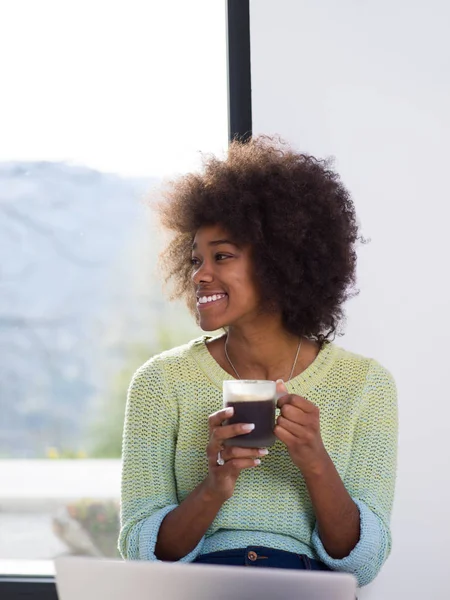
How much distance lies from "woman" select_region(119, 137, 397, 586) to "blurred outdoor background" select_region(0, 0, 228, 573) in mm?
658

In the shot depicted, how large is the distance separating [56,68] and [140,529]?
163cm

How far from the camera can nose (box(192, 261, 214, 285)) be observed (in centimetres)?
204

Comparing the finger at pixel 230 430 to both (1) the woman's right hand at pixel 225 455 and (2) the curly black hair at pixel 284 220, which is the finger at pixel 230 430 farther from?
(2) the curly black hair at pixel 284 220

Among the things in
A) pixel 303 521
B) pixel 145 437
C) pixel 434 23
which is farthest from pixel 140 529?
pixel 434 23

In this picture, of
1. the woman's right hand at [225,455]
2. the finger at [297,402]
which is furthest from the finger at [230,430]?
the finger at [297,402]

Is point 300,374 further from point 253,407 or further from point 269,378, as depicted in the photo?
point 253,407

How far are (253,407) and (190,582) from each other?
0.64 metres

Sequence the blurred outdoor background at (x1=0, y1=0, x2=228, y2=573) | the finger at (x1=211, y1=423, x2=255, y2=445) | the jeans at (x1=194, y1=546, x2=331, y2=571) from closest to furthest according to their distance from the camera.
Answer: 1. the finger at (x1=211, y1=423, x2=255, y2=445)
2. the jeans at (x1=194, y1=546, x2=331, y2=571)
3. the blurred outdoor background at (x1=0, y1=0, x2=228, y2=573)

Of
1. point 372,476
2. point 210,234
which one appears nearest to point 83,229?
point 210,234

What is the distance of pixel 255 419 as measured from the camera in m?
1.71

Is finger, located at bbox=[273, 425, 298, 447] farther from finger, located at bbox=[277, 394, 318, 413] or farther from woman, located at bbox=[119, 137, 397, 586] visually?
woman, located at bbox=[119, 137, 397, 586]

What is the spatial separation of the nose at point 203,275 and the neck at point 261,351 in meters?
0.18

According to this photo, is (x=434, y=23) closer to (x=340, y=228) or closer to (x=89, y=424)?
(x=340, y=228)

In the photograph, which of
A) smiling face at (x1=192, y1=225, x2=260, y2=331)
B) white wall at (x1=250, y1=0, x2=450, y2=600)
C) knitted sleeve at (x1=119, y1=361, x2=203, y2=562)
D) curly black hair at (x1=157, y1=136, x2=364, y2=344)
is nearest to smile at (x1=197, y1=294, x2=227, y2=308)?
smiling face at (x1=192, y1=225, x2=260, y2=331)
